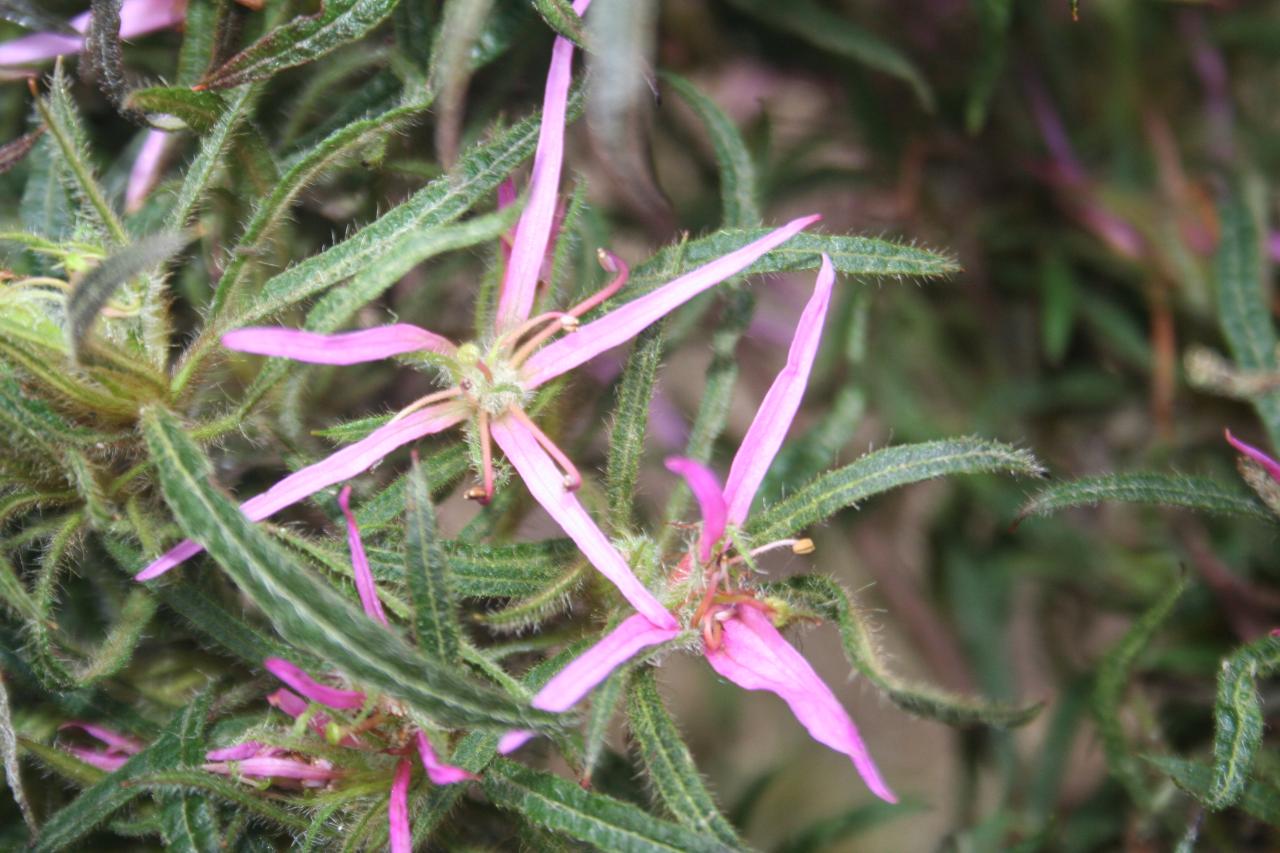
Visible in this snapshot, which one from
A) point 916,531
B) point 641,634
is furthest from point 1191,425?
point 641,634

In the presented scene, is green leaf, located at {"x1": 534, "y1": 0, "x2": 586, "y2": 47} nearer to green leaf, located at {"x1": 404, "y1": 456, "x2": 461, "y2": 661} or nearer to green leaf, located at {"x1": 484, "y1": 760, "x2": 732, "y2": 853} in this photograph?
green leaf, located at {"x1": 404, "y1": 456, "x2": 461, "y2": 661}

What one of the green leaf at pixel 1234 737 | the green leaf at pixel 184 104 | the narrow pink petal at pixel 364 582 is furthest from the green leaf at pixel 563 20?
the green leaf at pixel 1234 737

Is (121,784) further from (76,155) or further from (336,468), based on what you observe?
(76,155)

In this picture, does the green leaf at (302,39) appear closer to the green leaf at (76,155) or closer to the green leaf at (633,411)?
the green leaf at (76,155)

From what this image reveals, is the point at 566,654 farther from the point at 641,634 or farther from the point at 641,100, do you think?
the point at 641,100

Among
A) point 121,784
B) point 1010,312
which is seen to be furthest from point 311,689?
point 1010,312

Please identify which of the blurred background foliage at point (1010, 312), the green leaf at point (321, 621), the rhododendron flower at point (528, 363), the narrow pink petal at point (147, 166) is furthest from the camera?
the blurred background foliage at point (1010, 312)
